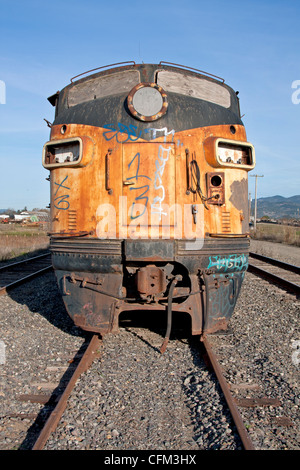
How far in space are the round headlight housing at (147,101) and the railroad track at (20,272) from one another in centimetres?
A: 500

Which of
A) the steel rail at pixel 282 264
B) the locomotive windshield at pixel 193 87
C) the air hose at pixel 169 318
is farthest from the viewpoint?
the steel rail at pixel 282 264

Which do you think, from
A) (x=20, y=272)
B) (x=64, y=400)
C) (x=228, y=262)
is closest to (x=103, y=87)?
(x=228, y=262)

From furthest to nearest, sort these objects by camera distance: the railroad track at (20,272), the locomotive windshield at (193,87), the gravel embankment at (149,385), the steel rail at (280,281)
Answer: the railroad track at (20,272), the steel rail at (280,281), the locomotive windshield at (193,87), the gravel embankment at (149,385)

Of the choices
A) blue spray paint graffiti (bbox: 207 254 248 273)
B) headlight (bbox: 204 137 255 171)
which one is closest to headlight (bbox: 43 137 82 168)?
headlight (bbox: 204 137 255 171)

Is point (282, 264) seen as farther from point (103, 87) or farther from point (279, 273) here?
point (103, 87)

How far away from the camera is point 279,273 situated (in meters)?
11.2

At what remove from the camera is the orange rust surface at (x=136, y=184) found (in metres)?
4.48

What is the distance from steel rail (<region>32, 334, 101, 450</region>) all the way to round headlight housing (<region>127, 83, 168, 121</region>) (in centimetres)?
265

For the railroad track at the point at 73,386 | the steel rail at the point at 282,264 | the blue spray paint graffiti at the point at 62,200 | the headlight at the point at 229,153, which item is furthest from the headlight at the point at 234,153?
the steel rail at the point at 282,264

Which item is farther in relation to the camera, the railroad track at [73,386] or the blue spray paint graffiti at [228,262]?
the blue spray paint graffiti at [228,262]

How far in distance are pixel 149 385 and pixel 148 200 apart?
6.36 feet

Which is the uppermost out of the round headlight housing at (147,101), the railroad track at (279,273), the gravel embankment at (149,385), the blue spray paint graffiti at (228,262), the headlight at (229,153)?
the round headlight housing at (147,101)

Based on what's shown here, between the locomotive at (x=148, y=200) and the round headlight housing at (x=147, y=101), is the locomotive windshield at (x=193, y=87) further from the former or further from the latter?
the round headlight housing at (x=147, y=101)

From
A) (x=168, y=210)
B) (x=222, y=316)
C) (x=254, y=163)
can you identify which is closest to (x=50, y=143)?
(x=168, y=210)
